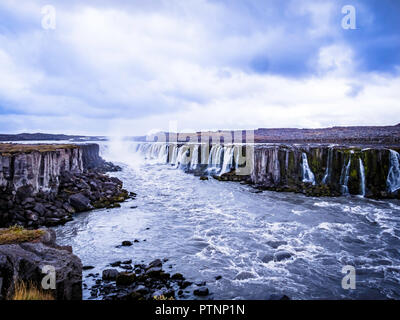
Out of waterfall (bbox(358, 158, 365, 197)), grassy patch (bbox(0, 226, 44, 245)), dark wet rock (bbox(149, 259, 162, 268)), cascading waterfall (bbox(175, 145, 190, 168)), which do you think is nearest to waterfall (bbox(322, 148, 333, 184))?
waterfall (bbox(358, 158, 365, 197))

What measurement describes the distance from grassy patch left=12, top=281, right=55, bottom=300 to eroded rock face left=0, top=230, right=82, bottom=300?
11 centimetres

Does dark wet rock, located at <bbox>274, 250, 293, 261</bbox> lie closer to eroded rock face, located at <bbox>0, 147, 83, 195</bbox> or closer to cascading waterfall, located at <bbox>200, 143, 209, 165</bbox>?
eroded rock face, located at <bbox>0, 147, 83, 195</bbox>

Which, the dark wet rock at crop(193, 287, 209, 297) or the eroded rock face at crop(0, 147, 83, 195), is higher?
the eroded rock face at crop(0, 147, 83, 195)

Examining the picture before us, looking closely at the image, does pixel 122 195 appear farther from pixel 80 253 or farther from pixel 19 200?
pixel 80 253

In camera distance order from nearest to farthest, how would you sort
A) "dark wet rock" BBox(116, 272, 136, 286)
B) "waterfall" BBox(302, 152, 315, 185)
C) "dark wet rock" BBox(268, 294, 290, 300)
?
"dark wet rock" BBox(268, 294, 290, 300) < "dark wet rock" BBox(116, 272, 136, 286) < "waterfall" BBox(302, 152, 315, 185)

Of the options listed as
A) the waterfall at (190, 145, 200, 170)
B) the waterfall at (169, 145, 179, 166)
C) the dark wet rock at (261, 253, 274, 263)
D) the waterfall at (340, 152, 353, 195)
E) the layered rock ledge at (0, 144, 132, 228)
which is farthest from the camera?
the waterfall at (169, 145, 179, 166)

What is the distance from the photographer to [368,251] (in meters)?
13.9

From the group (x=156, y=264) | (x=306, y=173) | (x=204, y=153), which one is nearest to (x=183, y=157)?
(x=204, y=153)

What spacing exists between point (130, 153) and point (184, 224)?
187 ft

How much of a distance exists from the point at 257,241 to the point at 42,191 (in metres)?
17.2

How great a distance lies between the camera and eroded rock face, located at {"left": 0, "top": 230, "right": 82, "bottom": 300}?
6.45 metres

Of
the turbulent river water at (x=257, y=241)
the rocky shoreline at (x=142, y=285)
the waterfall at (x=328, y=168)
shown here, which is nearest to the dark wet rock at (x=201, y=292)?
the rocky shoreline at (x=142, y=285)

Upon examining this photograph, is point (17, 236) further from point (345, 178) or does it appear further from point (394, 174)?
point (394, 174)
